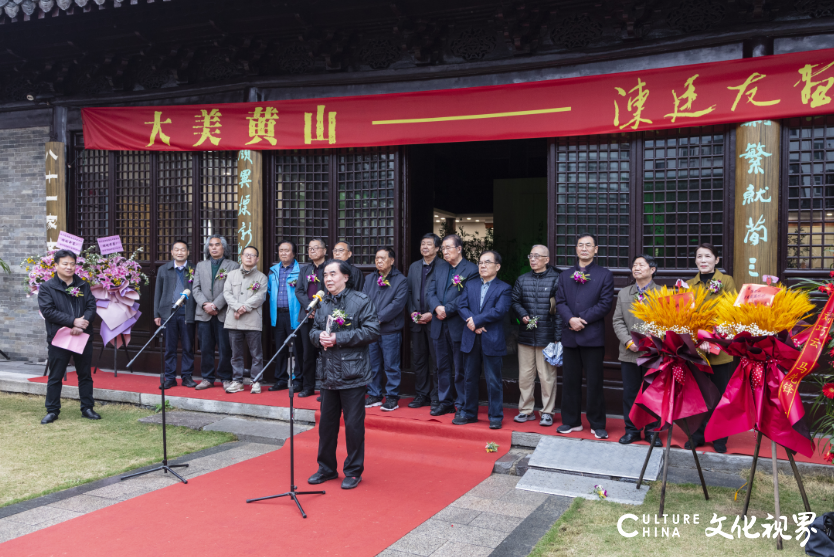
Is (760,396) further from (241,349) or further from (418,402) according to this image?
(241,349)

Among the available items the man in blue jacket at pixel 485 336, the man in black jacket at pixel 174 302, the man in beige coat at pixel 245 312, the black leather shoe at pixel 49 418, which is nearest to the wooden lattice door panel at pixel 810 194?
the man in blue jacket at pixel 485 336

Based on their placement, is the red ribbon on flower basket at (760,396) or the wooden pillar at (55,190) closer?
the red ribbon on flower basket at (760,396)

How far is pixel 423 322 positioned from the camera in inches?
270

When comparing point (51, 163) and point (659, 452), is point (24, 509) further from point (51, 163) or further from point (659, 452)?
point (51, 163)

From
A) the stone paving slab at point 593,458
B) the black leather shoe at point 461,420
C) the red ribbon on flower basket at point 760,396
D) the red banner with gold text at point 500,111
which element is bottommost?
the stone paving slab at point 593,458

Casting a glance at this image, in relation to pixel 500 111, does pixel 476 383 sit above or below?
below

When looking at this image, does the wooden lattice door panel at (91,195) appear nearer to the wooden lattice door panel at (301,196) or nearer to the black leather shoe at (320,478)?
the wooden lattice door panel at (301,196)

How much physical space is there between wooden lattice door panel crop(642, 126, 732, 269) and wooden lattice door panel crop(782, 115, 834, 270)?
2.03ft

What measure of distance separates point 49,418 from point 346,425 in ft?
13.6

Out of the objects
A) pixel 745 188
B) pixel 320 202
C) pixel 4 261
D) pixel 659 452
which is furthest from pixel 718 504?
pixel 4 261

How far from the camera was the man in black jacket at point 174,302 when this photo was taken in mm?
8344

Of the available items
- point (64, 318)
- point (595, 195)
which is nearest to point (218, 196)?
point (64, 318)

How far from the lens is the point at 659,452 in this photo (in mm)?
5375

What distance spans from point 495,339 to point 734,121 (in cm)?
329
